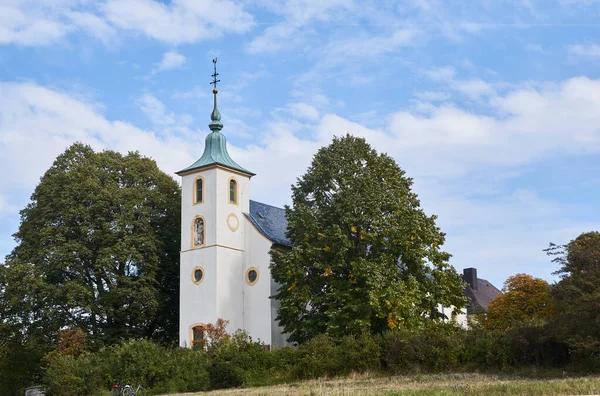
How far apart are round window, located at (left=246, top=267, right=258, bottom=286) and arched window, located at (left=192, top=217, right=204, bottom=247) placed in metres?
3.24

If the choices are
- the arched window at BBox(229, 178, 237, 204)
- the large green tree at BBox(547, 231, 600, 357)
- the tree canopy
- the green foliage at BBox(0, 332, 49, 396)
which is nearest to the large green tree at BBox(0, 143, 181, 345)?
the green foliage at BBox(0, 332, 49, 396)

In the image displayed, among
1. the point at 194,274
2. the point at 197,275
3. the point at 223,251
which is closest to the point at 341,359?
the point at 223,251

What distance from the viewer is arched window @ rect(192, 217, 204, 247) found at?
1821 inches

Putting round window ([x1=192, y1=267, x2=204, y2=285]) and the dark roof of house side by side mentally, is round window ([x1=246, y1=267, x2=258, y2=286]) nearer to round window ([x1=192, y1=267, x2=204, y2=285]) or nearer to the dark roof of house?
round window ([x1=192, y1=267, x2=204, y2=285])

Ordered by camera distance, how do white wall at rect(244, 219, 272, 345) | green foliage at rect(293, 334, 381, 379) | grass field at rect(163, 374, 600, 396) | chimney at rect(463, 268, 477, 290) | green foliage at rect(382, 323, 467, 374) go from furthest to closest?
1. chimney at rect(463, 268, 477, 290)
2. white wall at rect(244, 219, 272, 345)
3. green foliage at rect(293, 334, 381, 379)
4. green foliage at rect(382, 323, 467, 374)
5. grass field at rect(163, 374, 600, 396)

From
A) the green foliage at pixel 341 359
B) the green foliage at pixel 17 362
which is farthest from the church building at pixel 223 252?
the green foliage at pixel 341 359

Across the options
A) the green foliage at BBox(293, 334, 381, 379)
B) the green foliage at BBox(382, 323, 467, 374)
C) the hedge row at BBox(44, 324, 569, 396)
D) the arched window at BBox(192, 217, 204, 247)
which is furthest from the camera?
the arched window at BBox(192, 217, 204, 247)

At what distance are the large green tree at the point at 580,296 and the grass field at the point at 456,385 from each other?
6.94 ft

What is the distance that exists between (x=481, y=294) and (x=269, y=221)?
3931 cm

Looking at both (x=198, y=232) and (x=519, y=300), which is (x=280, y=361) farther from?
(x=519, y=300)

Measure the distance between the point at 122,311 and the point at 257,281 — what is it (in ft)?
26.0

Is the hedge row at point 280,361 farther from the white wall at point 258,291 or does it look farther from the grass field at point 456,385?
the white wall at point 258,291

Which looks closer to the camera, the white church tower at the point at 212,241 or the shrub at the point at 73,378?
the shrub at the point at 73,378

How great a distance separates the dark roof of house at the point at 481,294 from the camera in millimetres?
77238
